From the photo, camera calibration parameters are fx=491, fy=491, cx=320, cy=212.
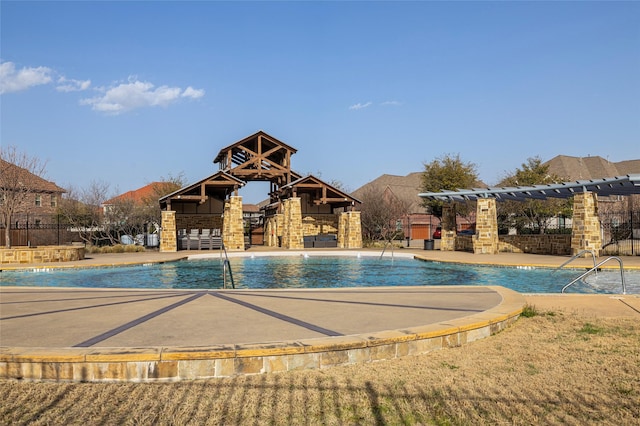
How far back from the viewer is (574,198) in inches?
742

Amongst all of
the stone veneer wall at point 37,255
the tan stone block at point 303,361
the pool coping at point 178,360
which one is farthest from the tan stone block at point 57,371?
the stone veneer wall at point 37,255

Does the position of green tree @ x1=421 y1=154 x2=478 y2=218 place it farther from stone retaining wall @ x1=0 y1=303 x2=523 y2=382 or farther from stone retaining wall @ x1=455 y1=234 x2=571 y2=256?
stone retaining wall @ x1=0 y1=303 x2=523 y2=382

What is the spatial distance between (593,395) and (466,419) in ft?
4.18

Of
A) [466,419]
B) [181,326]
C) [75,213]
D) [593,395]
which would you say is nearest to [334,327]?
[181,326]

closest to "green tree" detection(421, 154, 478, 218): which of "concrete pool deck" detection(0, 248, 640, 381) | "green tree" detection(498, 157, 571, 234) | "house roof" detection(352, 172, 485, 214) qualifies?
"green tree" detection(498, 157, 571, 234)

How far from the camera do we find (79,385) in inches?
168

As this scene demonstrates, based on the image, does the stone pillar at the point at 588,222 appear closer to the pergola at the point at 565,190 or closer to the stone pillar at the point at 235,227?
the pergola at the point at 565,190

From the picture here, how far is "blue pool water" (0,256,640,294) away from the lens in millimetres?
12328

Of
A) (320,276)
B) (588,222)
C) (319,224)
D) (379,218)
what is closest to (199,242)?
(319,224)

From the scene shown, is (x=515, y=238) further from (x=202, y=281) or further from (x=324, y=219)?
(x=202, y=281)

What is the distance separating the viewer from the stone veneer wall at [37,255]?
17.8 meters

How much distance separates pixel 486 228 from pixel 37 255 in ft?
60.5

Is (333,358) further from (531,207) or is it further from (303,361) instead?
(531,207)

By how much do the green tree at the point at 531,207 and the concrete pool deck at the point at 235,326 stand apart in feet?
86.1
